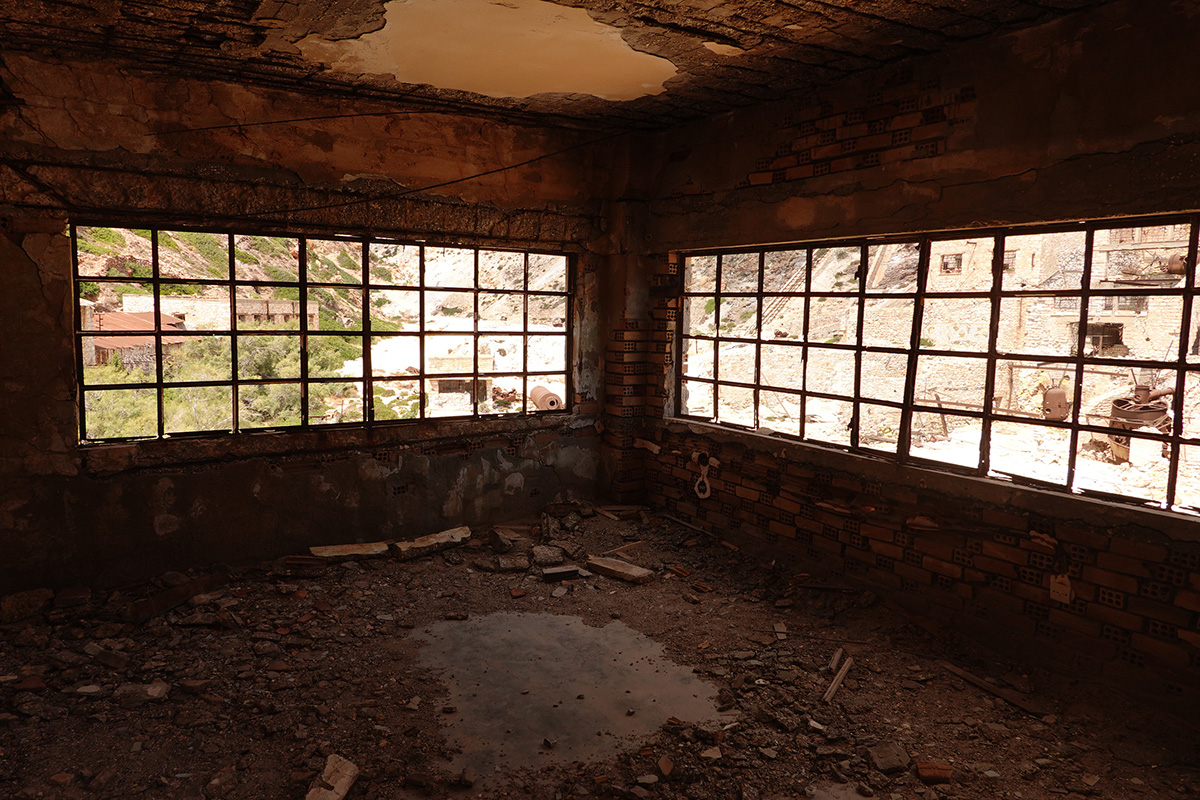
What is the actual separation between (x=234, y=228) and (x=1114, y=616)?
5.14 metres

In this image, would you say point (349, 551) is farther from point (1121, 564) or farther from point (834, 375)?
point (834, 375)

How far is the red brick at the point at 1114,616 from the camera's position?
3141 mm

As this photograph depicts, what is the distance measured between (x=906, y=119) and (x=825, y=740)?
127 inches

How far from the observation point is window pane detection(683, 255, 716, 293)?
215 inches

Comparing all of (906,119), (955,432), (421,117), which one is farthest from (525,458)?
(906,119)

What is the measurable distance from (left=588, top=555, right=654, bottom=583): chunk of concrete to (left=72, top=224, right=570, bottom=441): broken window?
1.44 metres

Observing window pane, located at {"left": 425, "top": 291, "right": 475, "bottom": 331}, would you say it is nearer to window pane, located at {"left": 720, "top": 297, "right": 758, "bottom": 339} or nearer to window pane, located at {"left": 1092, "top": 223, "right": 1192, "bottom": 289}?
window pane, located at {"left": 720, "top": 297, "right": 758, "bottom": 339}

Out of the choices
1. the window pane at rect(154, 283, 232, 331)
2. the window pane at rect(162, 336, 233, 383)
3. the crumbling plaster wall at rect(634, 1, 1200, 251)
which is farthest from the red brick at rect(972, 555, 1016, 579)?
the window pane at rect(154, 283, 232, 331)

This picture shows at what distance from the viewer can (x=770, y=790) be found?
2637 mm

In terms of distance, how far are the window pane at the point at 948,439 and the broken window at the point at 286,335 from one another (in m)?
2.76

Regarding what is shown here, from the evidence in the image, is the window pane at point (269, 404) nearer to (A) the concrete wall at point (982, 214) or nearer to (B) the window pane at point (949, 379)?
(A) the concrete wall at point (982, 214)

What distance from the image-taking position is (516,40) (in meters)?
3.66

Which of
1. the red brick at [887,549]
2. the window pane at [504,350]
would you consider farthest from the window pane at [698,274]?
the window pane at [504,350]

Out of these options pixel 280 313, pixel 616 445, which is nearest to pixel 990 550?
pixel 616 445
